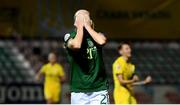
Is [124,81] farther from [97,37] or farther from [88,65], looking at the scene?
[97,37]

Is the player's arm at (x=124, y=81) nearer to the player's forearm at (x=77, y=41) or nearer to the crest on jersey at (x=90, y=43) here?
the crest on jersey at (x=90, y=43)

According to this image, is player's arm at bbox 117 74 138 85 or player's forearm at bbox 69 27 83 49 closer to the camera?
player's forearm at bbox 69 27 83 49

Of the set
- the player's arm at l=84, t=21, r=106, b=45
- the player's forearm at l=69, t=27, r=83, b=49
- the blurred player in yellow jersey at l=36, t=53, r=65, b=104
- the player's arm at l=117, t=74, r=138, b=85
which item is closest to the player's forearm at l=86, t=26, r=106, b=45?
the player's arm at l=84, t=21, r=106, b=45

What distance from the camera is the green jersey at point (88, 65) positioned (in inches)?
269

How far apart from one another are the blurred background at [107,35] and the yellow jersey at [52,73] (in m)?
2.20

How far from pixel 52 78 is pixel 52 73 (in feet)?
0.65

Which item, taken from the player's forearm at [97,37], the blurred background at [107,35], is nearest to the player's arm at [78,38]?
the player's forearm at [97,37]

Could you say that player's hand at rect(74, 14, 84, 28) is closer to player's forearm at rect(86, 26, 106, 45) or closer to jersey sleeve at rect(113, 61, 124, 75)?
player's forearm at rect(86, 26, 106, 45)

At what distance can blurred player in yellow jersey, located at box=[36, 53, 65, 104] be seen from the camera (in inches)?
637

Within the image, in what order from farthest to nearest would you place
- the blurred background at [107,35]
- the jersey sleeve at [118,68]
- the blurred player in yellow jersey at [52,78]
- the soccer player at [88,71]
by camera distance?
the blurred background at [107,35] → the blurred player in yellow jersey at [52,78] → the jersey sleeve at [118,68] → the soccer player at [88,71]

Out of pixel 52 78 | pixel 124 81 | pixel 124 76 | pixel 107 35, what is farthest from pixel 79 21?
pixel 107 35

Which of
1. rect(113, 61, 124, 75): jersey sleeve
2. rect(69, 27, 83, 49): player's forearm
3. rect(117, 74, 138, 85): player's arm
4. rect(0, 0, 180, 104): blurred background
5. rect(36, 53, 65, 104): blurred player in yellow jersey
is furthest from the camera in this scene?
rect(0, 0, 180, 104): blurred background

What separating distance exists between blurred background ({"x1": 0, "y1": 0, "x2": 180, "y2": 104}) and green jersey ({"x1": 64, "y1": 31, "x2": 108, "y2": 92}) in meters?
11.8

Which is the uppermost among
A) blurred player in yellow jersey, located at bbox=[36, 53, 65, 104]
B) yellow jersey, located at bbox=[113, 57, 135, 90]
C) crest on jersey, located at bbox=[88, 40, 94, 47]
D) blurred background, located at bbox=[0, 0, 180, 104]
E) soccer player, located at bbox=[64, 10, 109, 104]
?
blurred background, located at bbox=[0, 0, 180, 104]
